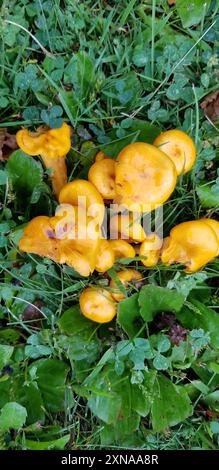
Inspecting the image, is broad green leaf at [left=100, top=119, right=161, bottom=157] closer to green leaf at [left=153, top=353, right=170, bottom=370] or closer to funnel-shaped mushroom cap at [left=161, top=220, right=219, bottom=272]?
funnel-shaped mushroom cap at [left=161, top=220, right=219, bottom=272]

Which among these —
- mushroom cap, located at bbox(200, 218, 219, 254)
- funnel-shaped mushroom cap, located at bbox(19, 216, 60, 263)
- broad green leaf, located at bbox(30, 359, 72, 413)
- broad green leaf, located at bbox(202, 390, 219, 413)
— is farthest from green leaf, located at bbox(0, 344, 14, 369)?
mushroom cap, located at bbox(200, 218, 219, 254)

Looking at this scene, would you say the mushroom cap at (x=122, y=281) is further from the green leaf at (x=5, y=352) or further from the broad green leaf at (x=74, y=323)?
the green leaf at (x=5, y=352)

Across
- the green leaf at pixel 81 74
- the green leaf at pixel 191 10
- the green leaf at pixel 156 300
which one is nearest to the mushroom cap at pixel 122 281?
the green leaf at pixel 156 300

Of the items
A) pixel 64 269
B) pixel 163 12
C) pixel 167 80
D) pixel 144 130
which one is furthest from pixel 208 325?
pixel 163 12

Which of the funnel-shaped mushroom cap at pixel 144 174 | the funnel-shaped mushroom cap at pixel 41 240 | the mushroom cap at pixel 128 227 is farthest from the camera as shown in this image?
the mushroom cap at pixel 128 227

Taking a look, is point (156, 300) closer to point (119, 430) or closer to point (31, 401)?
point (119, 430)

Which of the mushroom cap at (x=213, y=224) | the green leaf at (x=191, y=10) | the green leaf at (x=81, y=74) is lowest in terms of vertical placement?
the mushroom cap at (x=213, y=224)

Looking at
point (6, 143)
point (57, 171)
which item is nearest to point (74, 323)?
point (57, 171)
